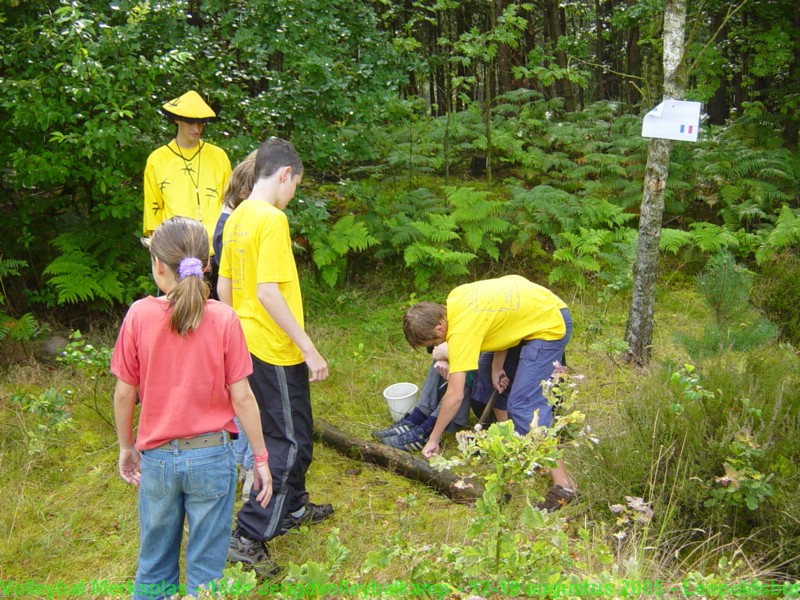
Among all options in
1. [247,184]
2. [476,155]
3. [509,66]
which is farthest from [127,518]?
[509,66]

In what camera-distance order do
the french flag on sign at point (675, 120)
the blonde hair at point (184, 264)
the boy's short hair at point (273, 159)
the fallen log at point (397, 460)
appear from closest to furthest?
1. the blonde hair at point (184, 264)
2. the boy's short hair at point (273, 159)
3. the fallen log at point (397, 460)
4. the french flag on sign at point (675, 120)

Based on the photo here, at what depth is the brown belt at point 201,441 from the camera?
267cm

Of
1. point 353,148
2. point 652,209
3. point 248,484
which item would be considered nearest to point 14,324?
point 248,484

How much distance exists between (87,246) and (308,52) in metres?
2.62

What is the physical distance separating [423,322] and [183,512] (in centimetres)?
169

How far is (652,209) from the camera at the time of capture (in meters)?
5.39

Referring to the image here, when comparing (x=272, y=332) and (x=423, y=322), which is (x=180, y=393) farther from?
(x=423, y=322)

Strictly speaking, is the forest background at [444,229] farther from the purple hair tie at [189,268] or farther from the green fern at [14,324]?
the purple hair tie at [189,268]

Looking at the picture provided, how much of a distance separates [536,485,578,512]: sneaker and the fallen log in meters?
0.41

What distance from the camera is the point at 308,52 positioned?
609cm

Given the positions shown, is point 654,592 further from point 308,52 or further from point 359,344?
point 308,52

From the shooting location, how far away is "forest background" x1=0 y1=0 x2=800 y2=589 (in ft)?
11.6

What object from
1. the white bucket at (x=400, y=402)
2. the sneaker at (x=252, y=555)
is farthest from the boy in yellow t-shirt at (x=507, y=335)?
the sneaker at (x=252, y=555)

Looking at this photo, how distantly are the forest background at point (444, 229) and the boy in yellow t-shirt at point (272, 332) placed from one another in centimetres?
65
